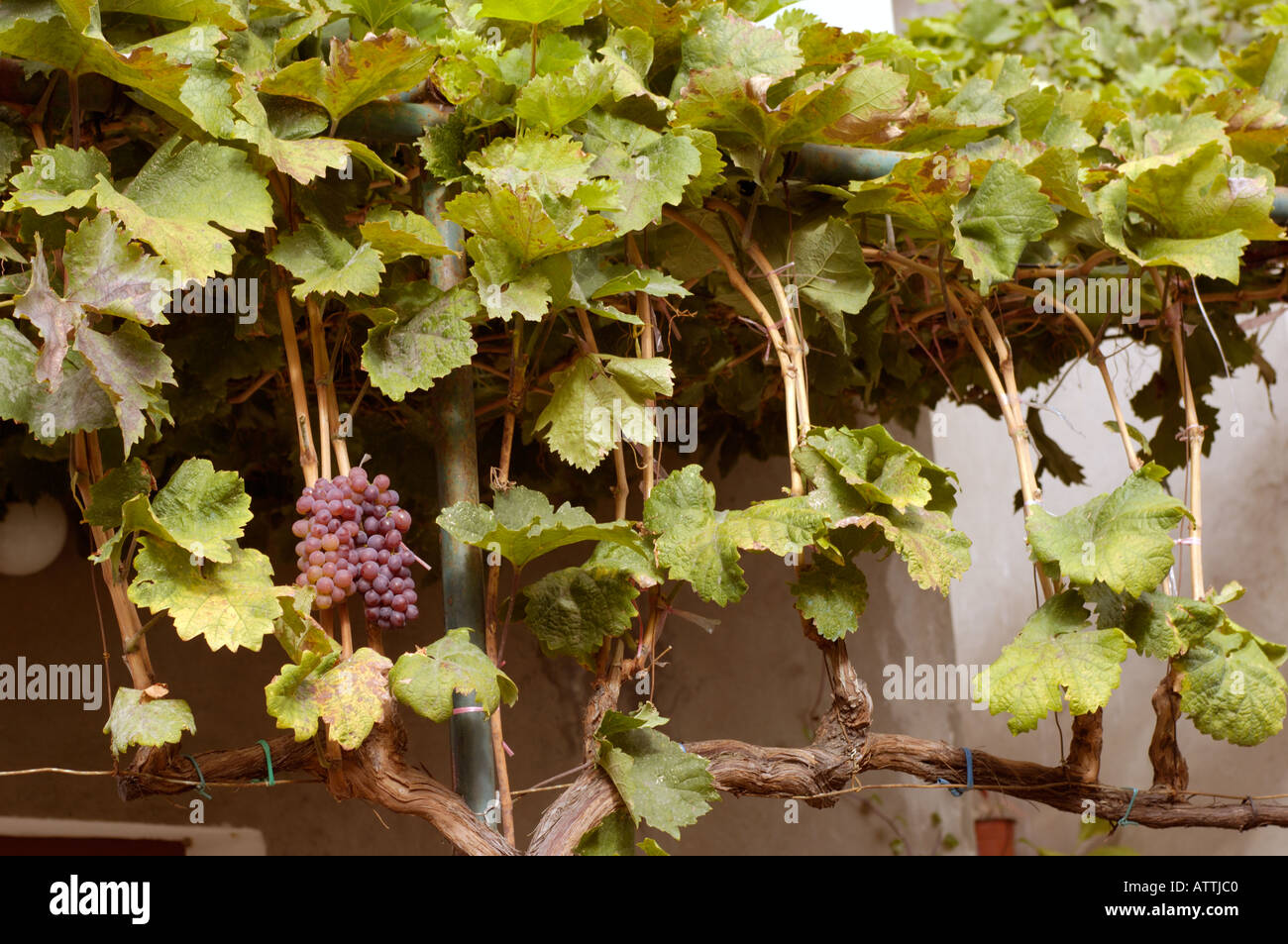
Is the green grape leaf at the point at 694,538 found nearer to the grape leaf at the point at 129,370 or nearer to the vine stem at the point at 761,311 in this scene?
the vine stem at the point at 761,311

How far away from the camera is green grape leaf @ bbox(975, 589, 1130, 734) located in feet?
3.72

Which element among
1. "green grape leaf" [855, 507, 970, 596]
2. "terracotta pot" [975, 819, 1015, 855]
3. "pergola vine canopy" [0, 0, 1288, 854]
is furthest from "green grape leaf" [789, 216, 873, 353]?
"terracotta pot" [975, 819, 1015, 855]

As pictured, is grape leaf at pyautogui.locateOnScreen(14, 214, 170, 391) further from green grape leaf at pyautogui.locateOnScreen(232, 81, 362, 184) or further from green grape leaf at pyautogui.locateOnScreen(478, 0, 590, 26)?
green grape leaf at pyautogui.locateOnScreen(478, 0, 590, 26)

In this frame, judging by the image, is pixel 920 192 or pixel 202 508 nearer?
pixel 202 508

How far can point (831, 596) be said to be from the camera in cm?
117

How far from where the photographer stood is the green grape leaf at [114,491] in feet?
3.41

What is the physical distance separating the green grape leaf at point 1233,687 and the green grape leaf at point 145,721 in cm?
104

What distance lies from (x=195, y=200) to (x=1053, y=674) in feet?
3.13

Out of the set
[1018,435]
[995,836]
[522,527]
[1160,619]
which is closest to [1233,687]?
[1160,619]

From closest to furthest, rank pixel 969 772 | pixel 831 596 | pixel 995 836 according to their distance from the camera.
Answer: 1. pixel 831 596
2. pixel 969 772
3. pixel 995 836

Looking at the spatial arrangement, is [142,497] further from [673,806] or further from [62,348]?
[673,806]

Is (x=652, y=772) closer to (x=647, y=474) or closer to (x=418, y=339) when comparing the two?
(x=647, y=474)

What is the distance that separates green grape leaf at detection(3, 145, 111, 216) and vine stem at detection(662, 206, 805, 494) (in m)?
0.58
